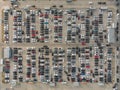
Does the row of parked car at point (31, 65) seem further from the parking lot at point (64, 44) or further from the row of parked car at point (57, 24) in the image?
the row of parked car at point (57, 24)

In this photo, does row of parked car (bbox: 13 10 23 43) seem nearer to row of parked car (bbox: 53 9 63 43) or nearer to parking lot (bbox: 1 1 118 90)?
parking lot (bbox: 1 1 118 90)

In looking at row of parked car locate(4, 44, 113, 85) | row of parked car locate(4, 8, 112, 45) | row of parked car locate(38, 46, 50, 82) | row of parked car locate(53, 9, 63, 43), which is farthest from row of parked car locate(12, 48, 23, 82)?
row of parked car locate(53, 9, 63, 43)

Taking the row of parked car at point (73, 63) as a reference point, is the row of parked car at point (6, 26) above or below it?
above

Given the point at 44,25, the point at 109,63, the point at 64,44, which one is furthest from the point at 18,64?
the point at 109,63

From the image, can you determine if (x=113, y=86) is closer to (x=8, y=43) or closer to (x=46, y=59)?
(x=46, y=59)

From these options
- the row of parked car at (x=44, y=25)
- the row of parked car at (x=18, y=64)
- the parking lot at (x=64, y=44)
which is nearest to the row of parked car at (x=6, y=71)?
the parking lot at (x=64, y=44)

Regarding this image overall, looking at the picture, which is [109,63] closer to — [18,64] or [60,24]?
[60,24]

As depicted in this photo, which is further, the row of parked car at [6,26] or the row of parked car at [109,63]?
the row of parked car at [6,26]

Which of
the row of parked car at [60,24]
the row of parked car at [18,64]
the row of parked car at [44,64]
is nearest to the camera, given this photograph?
the row of parked car at [60,24]

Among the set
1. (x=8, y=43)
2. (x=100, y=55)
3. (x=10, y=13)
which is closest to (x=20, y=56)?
(x=8, y=43)
